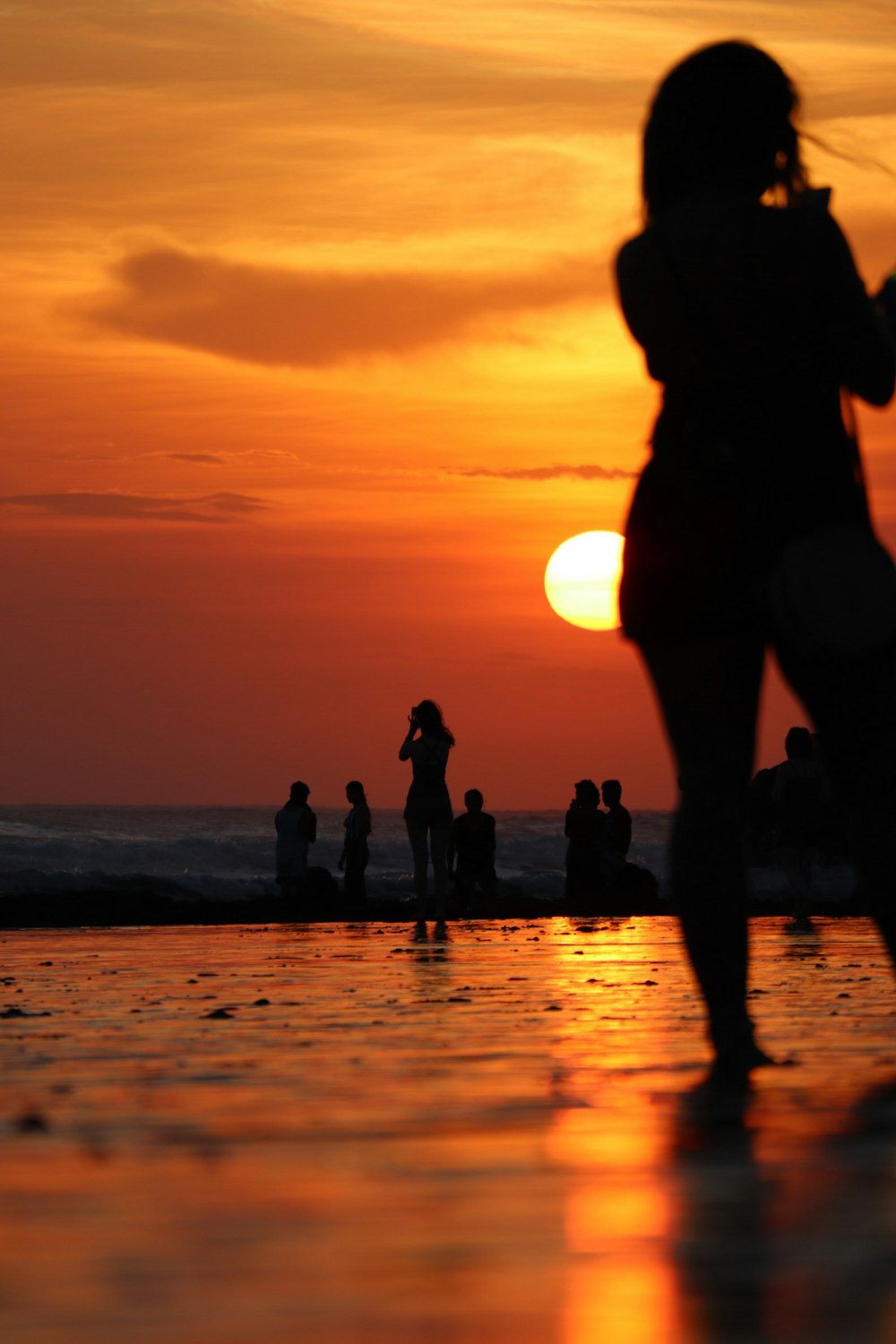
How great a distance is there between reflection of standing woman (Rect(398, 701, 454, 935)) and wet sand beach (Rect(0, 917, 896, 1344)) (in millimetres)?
12089

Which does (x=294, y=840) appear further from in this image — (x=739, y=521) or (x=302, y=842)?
(x=739, y=521)

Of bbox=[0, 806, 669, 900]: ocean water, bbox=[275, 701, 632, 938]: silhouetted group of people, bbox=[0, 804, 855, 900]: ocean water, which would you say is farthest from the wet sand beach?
bbox=[0, 806, 669, 900]: ocean water

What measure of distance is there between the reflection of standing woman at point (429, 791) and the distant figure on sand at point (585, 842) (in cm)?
665

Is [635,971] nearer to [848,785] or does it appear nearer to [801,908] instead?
[848,785]

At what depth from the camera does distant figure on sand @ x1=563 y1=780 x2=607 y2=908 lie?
84.0 ft

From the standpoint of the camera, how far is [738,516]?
409 cm

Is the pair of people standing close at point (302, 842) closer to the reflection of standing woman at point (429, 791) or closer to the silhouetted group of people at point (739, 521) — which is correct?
the reflection of standing woman at point (429, 791)

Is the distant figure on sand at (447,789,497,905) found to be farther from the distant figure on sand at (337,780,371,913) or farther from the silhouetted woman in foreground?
the silhouetted woman in foreground

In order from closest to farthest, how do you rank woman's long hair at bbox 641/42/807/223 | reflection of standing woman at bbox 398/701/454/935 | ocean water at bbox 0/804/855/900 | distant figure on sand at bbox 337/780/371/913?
woman's long hair at bbox 641/42/807/223 → reflection of standing woman at bbox 398/701/454/935 → distant figure on sand at bbox 337/780/371/913 → ocean water at bbox 0/804/855/900

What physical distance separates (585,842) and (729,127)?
21914mm

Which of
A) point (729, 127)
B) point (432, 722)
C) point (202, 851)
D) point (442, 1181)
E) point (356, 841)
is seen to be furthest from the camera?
point (202, 851)

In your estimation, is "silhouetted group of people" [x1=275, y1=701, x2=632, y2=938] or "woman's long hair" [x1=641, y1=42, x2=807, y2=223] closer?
"woman's long hair" [x1=641, y1=42, x2=807, y2=223]

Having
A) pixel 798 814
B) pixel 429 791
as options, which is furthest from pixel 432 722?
pixel 798 814

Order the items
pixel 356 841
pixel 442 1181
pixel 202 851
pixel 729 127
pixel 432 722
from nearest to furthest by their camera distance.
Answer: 1. pixel 442 1181
2. pixel 729 127
3. pixel 432 722
4. pixel 356 841
5. pixel 202 851
